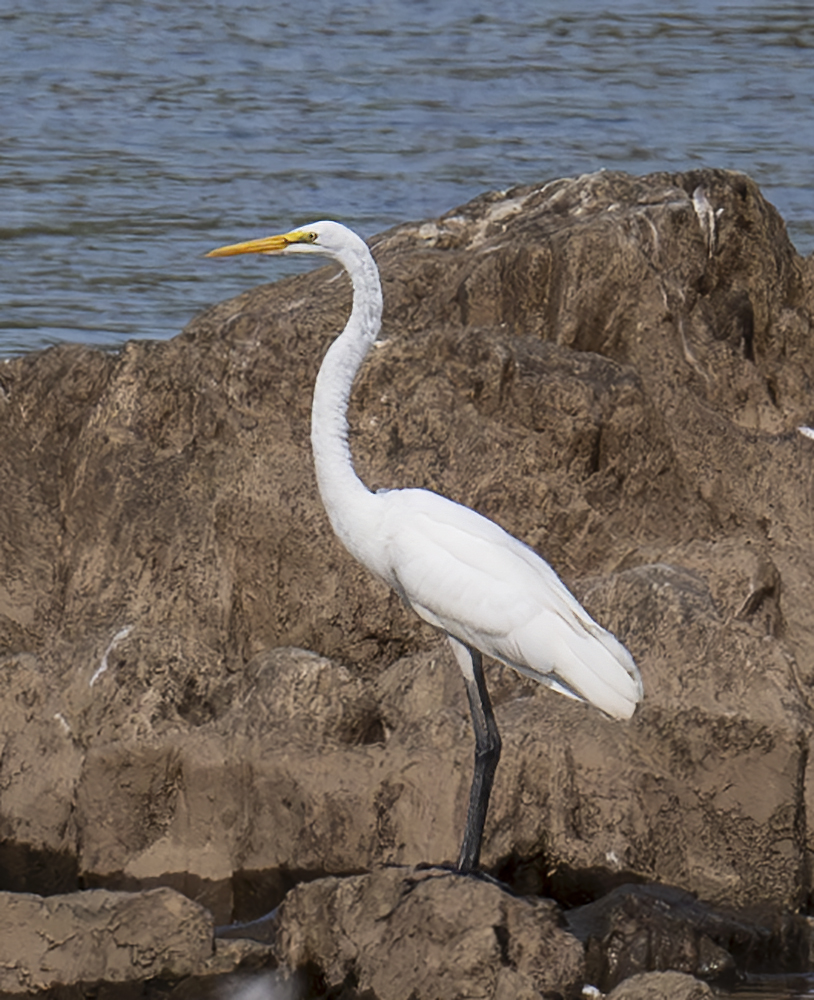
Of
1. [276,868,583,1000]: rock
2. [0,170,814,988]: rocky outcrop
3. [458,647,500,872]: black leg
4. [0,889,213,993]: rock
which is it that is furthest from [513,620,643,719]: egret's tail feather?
[0,889,213,993]: rock

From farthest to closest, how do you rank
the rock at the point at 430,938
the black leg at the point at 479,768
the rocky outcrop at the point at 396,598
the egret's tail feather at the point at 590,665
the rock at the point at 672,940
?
1. the rocky outcrop at the point at 396,598
2. the black leg at the point at 479,768
3. the egret's tail feather at the point at 590,665
4. the rock at the point at 672,940
5. the rock at the point at 430,938

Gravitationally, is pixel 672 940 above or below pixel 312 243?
below

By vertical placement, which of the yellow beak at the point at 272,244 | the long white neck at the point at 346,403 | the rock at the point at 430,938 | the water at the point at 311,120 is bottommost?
the water at the point at 311,120

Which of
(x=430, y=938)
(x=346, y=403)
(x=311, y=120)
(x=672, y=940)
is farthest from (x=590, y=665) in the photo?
(x=311, y=120)

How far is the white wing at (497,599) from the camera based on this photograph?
20.0 ft

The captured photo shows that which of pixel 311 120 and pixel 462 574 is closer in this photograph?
pixel 462 574

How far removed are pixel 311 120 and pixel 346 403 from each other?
1393cm

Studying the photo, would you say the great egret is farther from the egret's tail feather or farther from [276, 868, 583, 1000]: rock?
[276, 868, 583, 1000]: rock

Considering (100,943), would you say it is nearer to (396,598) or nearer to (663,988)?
(663,988)

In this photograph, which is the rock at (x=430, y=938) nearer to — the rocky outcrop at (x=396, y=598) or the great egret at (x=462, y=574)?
the great egret at (x=462, y=574)

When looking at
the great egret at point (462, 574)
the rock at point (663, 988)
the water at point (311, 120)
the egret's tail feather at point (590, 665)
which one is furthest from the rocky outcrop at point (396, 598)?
the water at point (311, 120)

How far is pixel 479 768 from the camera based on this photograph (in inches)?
251

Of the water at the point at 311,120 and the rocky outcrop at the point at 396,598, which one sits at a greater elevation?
the rocky outcrop at the point at 396,598

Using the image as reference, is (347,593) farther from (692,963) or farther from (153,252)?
(153,252)
